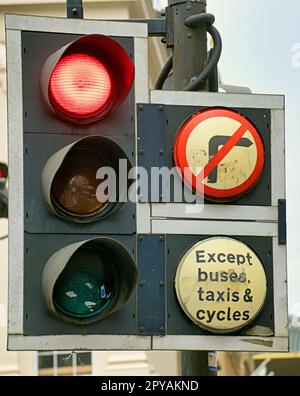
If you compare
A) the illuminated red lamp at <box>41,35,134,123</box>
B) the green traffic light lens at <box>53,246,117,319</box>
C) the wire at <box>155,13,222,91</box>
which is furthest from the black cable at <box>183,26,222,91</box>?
the green traffic light lens at <box>53,246,117,319</box>

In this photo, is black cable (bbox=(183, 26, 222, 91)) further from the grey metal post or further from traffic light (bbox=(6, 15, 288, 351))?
traffic light (bbox=(6, 15, 288, 351))

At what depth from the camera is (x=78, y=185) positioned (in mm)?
4941

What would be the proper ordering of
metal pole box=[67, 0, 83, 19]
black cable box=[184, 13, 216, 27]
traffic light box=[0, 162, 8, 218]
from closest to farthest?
metal pole box=[67, 0, 83, 19]
black cable box=[184, 13, 216, 27]
traffic light box=[0, 162, 8, 218]

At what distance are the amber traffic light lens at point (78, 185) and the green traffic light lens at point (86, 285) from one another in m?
0.16

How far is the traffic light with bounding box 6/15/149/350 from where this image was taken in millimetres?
4883

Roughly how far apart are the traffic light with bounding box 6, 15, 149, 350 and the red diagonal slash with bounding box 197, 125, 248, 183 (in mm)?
281

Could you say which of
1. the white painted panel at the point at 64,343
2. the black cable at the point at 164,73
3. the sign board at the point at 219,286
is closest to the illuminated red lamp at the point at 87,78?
the sign board at the point at 219,286

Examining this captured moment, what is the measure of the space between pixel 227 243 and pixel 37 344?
82cm

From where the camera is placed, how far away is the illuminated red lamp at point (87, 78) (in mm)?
5043

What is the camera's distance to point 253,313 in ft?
16.9

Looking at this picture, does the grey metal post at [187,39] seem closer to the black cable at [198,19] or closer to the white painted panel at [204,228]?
the black cable at [198,19]

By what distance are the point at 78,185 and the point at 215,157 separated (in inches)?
22.8

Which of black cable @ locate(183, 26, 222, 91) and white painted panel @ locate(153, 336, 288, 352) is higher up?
black cable @ locate(183, 26, 222, 91)

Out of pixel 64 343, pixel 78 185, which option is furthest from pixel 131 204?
pixel 64 343
